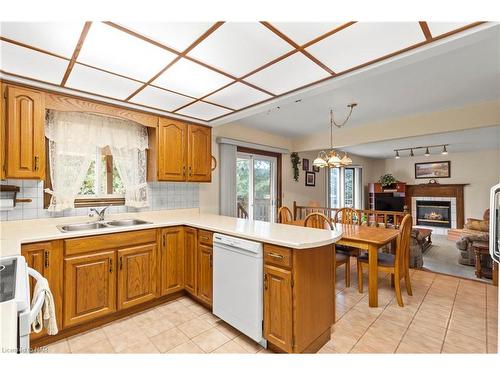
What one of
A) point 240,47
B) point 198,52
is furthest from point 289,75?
point 198,52

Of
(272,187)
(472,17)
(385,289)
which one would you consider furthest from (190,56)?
(272,187)

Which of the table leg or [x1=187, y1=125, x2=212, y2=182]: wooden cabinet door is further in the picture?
[x1=187, y1=125, x2=212, y2=182]: wooden cabinet door

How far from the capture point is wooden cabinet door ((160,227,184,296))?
98.6 inches

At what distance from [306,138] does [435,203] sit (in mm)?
5198

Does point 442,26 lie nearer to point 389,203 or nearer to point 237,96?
point 237,96

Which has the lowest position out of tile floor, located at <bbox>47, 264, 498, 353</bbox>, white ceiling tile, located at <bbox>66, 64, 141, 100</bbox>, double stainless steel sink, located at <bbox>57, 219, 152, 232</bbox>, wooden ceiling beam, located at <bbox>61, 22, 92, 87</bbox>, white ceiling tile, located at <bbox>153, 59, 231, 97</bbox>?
tile floor, located at <bbox>47, 264, 498, 353</bbox>

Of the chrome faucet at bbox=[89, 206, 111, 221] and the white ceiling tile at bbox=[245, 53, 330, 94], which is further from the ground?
the white ceiling tile at bbox=[245, 53, 330, 94]

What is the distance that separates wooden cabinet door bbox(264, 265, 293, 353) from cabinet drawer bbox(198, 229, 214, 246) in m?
0.72

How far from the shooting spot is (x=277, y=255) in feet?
5.60

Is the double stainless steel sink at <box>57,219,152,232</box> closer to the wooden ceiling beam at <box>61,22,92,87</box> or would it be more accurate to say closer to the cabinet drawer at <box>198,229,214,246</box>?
the cabinet drawer at <box>198,229,214,246</box>

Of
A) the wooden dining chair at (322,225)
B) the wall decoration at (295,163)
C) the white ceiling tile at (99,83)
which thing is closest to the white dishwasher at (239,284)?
the wooden dining chair at (322,225)

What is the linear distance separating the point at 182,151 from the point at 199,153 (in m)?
0.25

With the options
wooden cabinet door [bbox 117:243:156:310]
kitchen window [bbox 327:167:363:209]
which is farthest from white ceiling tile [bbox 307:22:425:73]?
kitchen window [bbox 327:167:363:209]

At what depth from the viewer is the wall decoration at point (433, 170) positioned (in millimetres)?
7098
